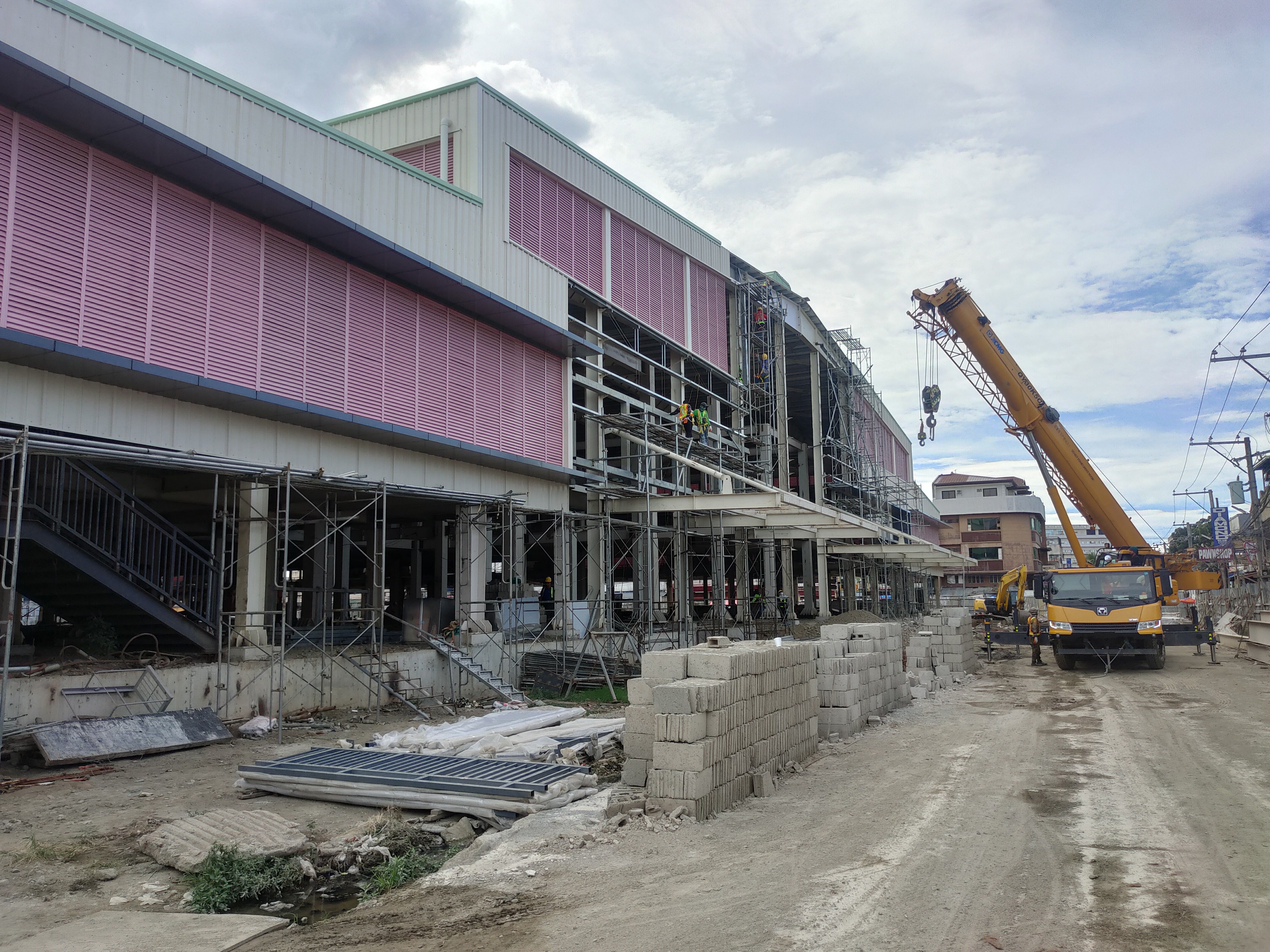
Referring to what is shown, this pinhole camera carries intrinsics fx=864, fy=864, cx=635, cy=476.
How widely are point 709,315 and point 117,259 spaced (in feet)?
74.7

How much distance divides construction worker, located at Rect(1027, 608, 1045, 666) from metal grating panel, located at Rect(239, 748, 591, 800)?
812 inches

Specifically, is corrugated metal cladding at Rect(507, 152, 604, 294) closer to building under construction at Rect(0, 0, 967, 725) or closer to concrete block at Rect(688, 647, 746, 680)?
building under construction at Rect(0, 0, 967, 725)

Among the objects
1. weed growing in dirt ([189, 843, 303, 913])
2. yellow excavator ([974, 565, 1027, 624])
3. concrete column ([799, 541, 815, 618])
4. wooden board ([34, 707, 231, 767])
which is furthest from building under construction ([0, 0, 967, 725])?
concrete column ([799, 541, 815, 618])

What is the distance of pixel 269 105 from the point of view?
16.0 meters

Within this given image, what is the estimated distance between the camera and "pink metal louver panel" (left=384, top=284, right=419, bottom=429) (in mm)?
18469

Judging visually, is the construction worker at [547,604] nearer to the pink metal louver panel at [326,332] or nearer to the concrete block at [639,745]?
the pink metal louver panel at [326,332]

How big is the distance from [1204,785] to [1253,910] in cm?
459

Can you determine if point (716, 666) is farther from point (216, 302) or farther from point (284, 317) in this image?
point (284, 317)

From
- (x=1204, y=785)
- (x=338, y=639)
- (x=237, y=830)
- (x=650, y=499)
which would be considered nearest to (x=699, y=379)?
(x=650, y=499)

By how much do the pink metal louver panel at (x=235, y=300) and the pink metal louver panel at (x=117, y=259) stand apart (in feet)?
3.93

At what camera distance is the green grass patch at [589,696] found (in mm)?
18266

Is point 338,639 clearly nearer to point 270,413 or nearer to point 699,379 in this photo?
point 270,413

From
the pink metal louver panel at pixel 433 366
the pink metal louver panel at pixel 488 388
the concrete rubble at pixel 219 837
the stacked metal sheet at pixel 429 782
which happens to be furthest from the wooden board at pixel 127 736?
the pink metal louver panel at pixel 488 388

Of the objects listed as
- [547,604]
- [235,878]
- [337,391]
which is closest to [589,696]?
[337,391]
